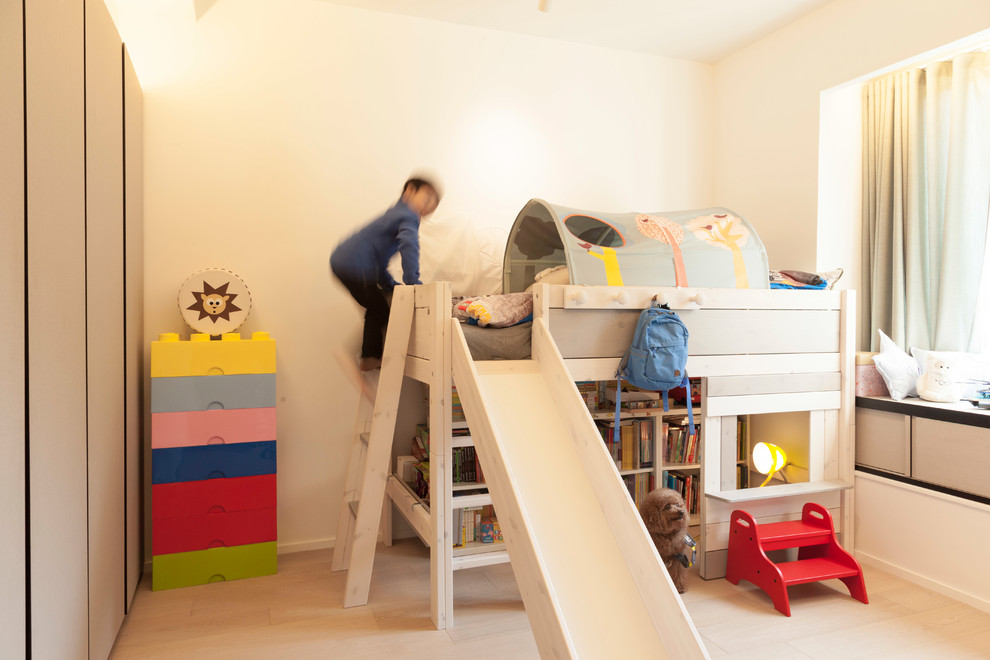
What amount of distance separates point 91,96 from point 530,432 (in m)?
1.67

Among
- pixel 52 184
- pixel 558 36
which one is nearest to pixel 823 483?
pixel 558 36

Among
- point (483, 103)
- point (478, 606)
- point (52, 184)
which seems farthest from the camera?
point (483, 103)

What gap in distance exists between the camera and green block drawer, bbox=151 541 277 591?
107 inches

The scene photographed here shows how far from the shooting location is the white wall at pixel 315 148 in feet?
9.83

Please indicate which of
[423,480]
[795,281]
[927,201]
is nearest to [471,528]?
[423,480]

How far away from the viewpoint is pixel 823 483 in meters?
2.96

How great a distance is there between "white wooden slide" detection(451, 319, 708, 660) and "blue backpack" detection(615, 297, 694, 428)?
40 cm

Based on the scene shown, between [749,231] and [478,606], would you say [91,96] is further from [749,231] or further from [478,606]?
[749,231]

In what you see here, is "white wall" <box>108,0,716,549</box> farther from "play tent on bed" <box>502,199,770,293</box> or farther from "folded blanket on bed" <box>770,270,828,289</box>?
"folded blanket on bed" <box>770,270,828,289</box>

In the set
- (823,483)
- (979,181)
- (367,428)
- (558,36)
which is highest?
(558,36)

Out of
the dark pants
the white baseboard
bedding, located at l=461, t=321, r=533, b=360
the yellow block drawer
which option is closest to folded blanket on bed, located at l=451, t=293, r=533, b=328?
bedding, located at l=461, t=321, r=533, b=360

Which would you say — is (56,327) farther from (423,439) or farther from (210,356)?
(423,439)

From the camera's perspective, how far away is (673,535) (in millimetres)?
2627

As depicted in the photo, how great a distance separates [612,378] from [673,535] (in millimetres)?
666
